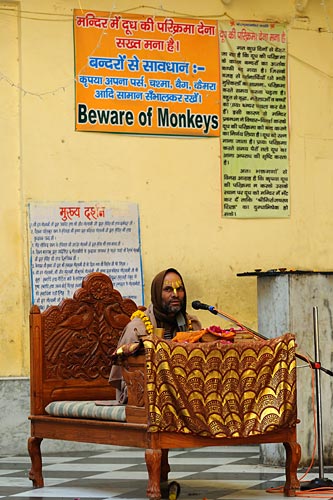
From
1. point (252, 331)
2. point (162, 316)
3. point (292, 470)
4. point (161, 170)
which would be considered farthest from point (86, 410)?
point (161, 170)

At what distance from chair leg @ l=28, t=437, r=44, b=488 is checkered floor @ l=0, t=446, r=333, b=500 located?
0.20 ft

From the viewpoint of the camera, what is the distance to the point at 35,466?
7664mm

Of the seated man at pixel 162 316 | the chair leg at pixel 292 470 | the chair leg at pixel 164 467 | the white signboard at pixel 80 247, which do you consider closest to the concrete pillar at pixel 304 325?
the seated man at pixel 162 316

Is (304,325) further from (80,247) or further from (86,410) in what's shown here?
(80,247)

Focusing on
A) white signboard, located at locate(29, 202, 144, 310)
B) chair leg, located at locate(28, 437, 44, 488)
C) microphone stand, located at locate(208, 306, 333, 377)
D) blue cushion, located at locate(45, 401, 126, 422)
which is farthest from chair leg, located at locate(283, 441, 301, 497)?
white signboard, located at locate(29, 202, 144, 310)

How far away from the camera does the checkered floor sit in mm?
7086

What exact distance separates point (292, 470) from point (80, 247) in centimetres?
331

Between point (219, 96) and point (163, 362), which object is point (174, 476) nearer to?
point (163, 362)

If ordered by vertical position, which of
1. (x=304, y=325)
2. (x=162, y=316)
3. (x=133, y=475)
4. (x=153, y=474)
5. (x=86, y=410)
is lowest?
(x=133, y=475)

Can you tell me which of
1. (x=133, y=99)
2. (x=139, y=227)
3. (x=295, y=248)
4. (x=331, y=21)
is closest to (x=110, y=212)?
(x=139, y=227)

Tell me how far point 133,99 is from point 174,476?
3.35m

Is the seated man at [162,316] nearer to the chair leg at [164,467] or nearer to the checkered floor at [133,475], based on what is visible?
the chair leg at [164,467]

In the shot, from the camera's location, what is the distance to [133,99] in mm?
9938

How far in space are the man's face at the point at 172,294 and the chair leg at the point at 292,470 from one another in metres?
1.11
